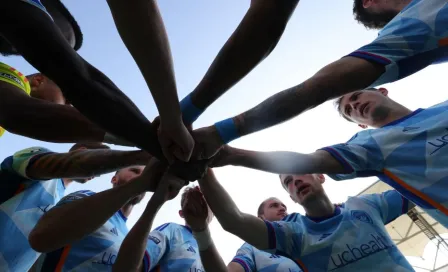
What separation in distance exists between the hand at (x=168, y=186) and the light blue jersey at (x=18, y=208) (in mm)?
744

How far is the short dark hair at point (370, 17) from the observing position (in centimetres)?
251

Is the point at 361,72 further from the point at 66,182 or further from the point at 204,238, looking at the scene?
the point at 66,182

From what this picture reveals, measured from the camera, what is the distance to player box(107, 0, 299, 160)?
112 cm

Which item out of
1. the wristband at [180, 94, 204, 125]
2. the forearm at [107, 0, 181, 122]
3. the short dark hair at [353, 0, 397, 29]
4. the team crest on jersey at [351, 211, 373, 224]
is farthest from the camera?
the short dark hair at [353, 0, 397, 29]

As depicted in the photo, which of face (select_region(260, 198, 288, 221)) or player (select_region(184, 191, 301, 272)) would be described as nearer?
player (select_region(184, 191, 301, 272))

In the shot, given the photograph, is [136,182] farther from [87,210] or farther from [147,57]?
[147,57]

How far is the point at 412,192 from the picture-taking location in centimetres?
176

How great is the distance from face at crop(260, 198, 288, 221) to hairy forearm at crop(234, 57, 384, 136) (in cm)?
237

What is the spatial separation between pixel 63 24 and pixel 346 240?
219 cm

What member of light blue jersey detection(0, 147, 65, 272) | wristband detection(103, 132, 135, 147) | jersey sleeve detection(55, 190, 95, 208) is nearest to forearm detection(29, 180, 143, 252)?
wristband detection(103, 132, 135, 147)

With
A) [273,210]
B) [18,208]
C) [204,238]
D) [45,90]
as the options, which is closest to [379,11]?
[204,238]

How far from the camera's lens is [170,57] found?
4.00 feet

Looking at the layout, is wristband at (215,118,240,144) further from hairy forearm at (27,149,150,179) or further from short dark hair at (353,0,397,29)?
short dark hair at (353,0,397,29)

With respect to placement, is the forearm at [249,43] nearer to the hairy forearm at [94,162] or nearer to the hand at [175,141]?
the hand at [175,141]
